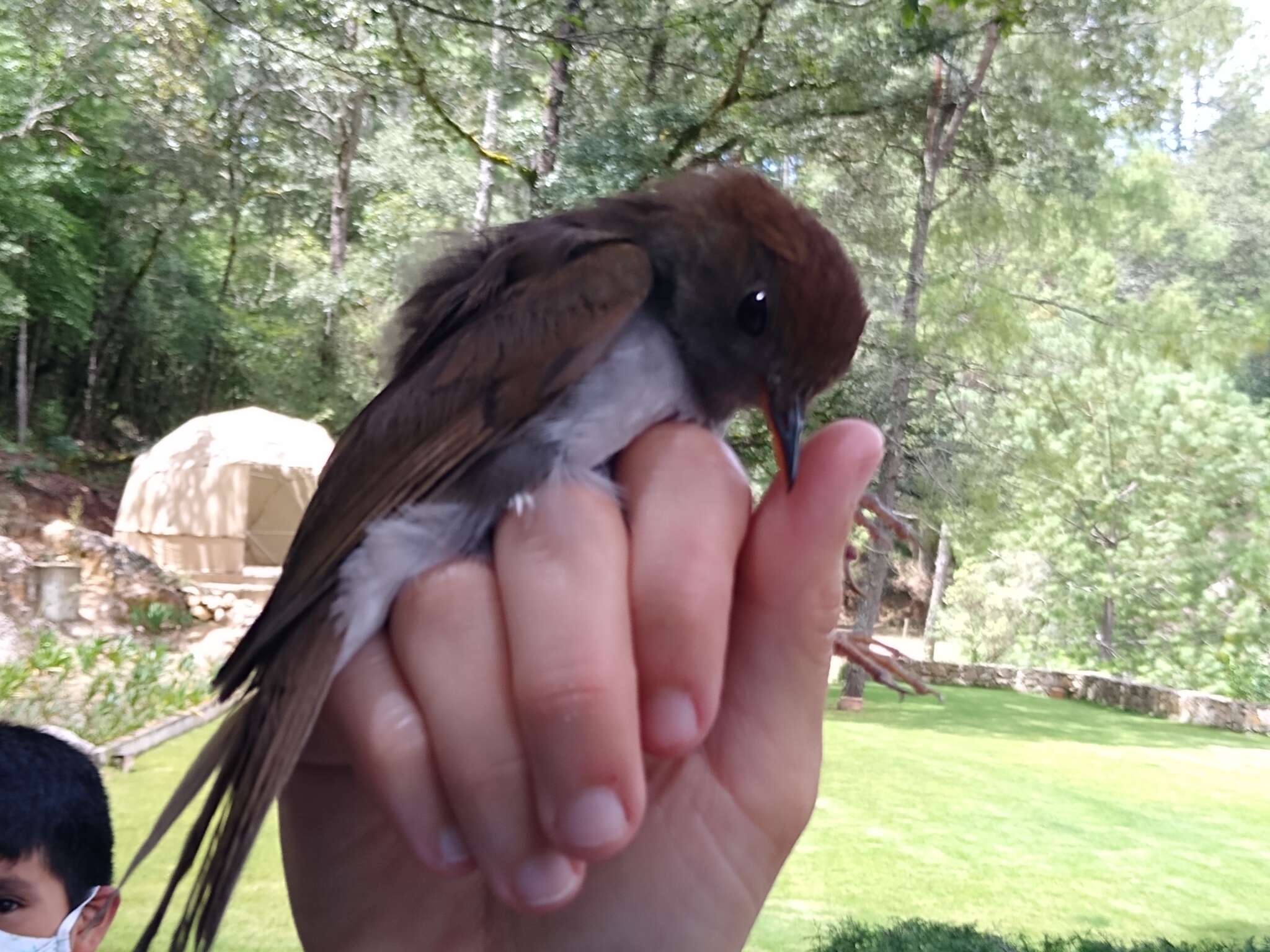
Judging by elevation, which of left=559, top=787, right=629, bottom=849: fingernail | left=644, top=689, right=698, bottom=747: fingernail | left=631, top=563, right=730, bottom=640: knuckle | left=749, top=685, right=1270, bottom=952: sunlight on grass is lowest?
left=749, top=685, right=1270, bottom=952: sunlight on grass

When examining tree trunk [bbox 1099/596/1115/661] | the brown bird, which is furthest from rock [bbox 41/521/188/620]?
tree trunk [bbox 1099/596/1115/661]

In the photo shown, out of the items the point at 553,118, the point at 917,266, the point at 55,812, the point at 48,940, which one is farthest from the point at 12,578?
the point at 917,266

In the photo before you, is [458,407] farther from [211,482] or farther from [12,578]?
[211,482]

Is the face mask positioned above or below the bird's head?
below

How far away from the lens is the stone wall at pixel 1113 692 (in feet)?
29.4

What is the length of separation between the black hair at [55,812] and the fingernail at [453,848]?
153 cm

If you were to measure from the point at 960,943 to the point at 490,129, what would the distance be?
604cm

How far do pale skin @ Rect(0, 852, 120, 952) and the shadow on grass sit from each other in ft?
21.6

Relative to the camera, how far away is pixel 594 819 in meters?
0.85

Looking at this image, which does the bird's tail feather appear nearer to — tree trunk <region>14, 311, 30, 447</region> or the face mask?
the face mask

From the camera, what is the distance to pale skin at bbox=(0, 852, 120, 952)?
187cm

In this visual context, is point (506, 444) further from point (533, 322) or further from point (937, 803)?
point (937, 803)

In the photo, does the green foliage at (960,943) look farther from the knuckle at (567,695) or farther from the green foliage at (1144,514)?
the green foliage at (1144,514)

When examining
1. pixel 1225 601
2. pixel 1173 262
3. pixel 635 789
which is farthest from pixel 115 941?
pixel 1173 262
